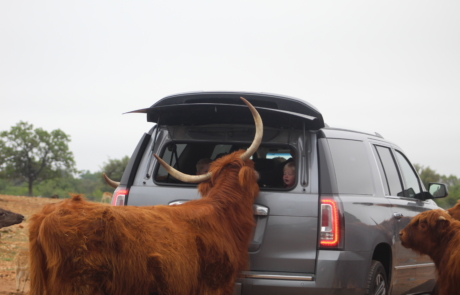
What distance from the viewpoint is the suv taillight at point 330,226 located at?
16.2 feet

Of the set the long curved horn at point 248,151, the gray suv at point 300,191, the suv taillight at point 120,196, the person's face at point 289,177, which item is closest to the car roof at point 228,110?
the gray suv at point 300,191

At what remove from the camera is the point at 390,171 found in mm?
6555

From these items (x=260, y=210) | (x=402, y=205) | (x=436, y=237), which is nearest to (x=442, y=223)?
(x=436, y=237)

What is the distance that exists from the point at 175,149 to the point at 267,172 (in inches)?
41.4

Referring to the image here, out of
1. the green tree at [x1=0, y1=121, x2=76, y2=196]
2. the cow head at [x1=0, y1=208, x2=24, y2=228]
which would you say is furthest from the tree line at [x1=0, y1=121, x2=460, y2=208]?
the cow head at [x1=0, y1=208, x2=24, y2=228]

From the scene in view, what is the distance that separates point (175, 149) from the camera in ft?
20.3

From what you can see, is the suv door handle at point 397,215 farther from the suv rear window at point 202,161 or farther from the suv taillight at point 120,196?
the suv taillight at point 120,196

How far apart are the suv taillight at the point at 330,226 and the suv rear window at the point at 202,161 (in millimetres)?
1070

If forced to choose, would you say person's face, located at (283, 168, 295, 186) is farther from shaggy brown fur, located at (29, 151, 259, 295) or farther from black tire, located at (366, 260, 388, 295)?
shaggy brown fur, located at (29, 151, 259, 295)

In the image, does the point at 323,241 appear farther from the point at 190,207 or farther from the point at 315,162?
the point at 190,207

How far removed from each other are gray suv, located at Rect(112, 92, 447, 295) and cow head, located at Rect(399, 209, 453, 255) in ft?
0.52

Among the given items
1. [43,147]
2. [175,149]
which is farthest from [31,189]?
[175,149]

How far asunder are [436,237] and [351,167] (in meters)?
1.24

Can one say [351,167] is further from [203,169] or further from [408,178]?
[408,178]
